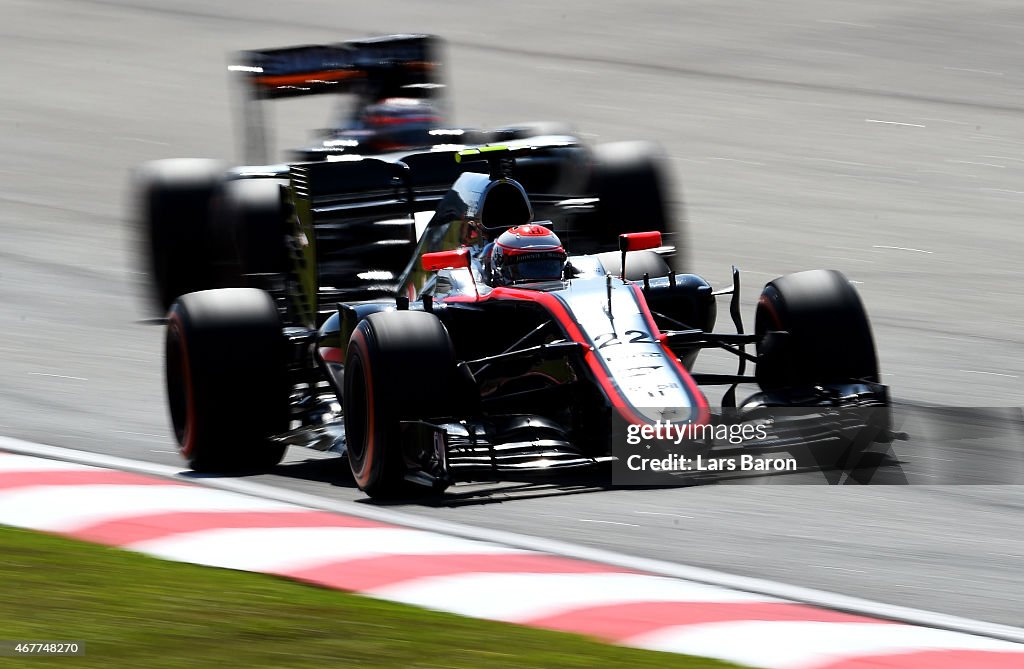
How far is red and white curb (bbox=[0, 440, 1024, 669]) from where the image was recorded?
5309 millimetres

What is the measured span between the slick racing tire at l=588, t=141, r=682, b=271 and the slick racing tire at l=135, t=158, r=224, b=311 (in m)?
2.65

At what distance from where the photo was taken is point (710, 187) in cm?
1566

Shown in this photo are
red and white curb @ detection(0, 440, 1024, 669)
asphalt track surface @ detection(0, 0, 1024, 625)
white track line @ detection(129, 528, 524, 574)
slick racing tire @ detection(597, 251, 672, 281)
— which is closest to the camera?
red and white curb @ detection(0, 440, 1024, 669)

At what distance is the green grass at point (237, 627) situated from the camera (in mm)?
5094

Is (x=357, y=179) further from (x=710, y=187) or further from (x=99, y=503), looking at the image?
(x=710, y=187)

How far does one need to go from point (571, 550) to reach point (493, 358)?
1.23m

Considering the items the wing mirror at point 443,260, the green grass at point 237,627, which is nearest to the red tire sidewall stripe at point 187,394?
the wing mirror at point 443,260

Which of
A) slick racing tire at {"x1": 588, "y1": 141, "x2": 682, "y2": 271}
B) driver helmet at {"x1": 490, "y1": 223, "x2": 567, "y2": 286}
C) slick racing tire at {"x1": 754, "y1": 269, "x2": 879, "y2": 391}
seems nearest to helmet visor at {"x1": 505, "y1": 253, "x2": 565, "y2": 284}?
driver helmet at {"x1": 490, "y1": 223, "x2": 567, "y2": 286}

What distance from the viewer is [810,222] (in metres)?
14.4

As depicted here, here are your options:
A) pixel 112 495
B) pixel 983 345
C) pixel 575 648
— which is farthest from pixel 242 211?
pixel 575 648

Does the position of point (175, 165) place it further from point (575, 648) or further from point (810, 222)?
point (575, 648)

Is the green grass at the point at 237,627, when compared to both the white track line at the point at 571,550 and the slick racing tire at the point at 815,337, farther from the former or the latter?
the slick racing tire at the point at 815,337

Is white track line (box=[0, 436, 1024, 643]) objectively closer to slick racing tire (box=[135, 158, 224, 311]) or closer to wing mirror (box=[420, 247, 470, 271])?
wing mirror (box=[420, 247, 470, 271])

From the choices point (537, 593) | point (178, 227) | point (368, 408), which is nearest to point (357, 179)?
point (178, 227)
